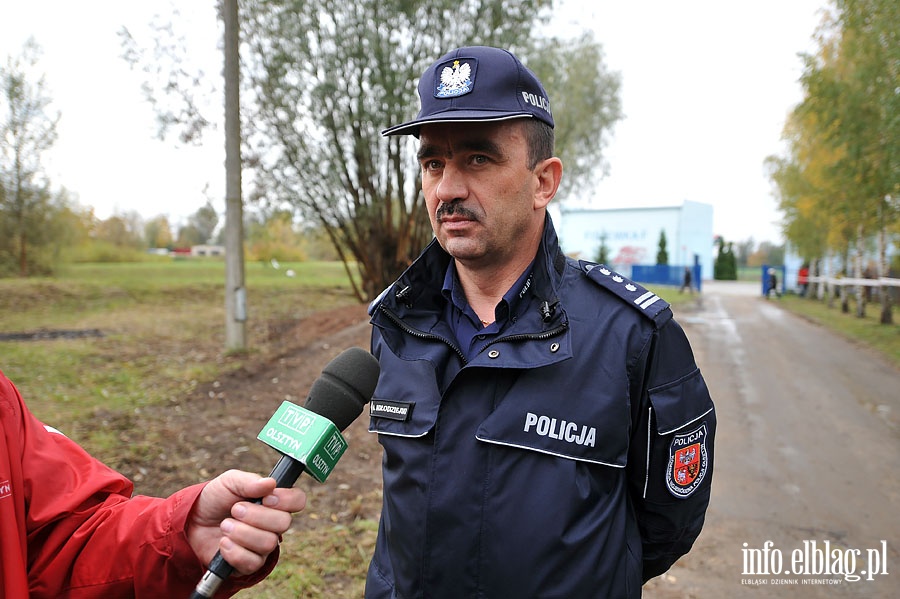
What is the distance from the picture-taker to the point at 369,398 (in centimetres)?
188

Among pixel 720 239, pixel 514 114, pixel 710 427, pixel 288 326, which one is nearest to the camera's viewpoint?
→ pixel 514 114

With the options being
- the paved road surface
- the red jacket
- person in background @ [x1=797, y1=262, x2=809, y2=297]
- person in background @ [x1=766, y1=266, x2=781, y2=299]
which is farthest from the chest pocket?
person in background @ [x1=797, y1=262, x2=809, y2=297]

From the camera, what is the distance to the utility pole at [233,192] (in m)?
9.18

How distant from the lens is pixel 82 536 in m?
1.54

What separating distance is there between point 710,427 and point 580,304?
24.4 inches

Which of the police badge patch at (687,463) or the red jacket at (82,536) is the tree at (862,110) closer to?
the police badge patch at (687,463)

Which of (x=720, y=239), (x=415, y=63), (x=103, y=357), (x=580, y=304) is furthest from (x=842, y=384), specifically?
(x=720, y=239)

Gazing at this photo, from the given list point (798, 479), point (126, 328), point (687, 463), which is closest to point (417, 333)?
point (687, 463)

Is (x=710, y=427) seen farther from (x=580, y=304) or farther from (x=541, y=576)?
(x=541, y=576)

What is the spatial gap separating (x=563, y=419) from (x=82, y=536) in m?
1.28

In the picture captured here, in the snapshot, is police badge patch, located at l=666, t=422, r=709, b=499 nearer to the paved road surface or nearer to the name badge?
the name badge

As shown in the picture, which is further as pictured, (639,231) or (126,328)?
(639,231)

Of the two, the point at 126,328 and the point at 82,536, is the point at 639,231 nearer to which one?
the point at 126,328

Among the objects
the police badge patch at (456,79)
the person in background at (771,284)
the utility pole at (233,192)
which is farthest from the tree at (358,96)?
the person in background at (771,284)
